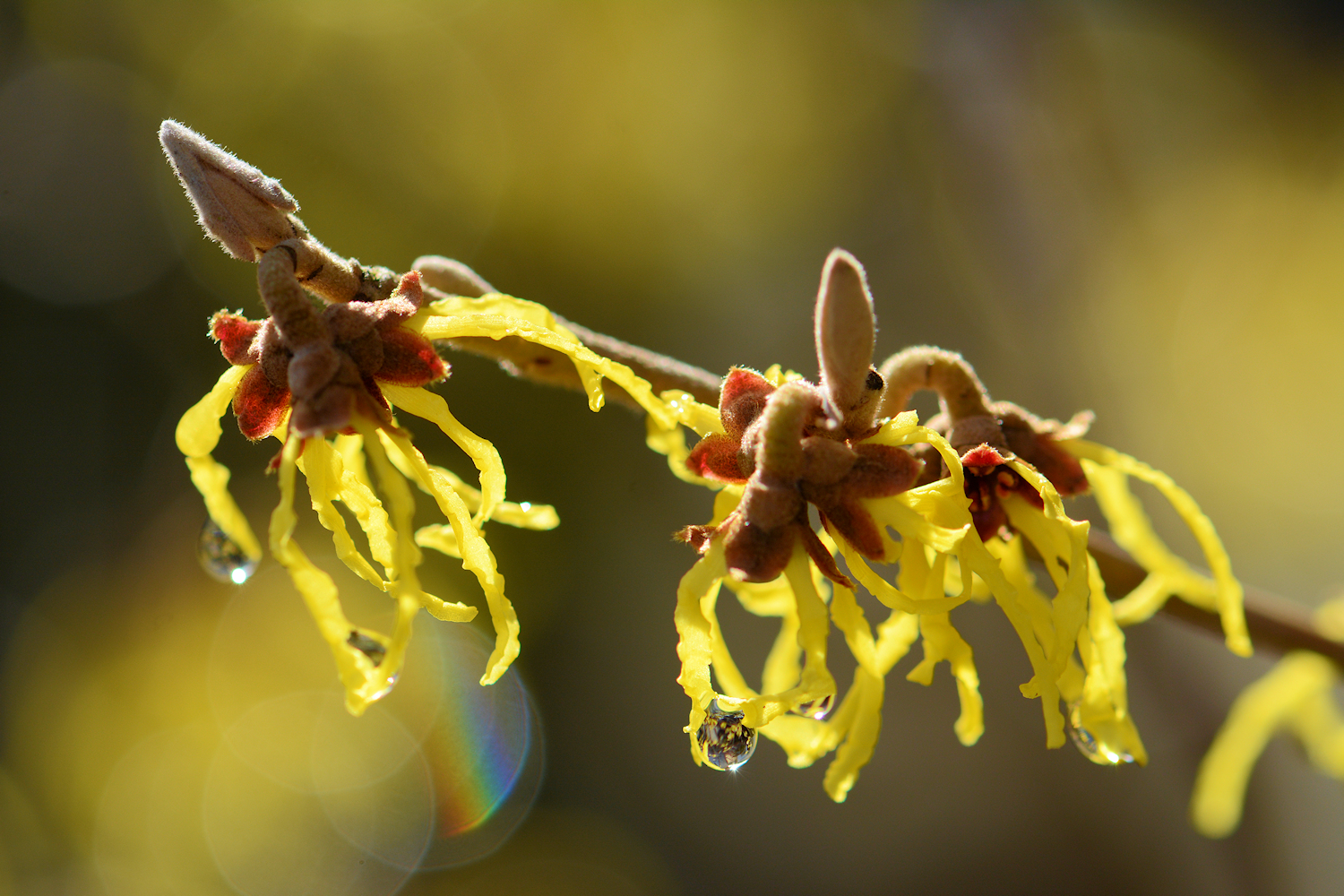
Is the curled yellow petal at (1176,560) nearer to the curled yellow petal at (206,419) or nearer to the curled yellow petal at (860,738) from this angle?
the curled yellow petal at (860,738)

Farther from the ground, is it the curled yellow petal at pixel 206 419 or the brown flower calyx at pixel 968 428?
the brown flower calyx at pixel 968 428

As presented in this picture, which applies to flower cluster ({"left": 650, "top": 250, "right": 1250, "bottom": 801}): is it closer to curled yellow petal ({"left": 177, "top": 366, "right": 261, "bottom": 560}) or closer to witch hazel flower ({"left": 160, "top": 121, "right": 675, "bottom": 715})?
witch hazel flower ({"left": 160, "top": 121, "right": 675, "bottom": 715})

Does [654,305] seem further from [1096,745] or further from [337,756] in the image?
[1096,745]

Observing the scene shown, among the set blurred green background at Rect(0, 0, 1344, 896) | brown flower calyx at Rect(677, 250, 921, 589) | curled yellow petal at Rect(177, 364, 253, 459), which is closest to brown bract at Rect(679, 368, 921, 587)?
brown flower calyx at Rect(677, 250, 921, 589)

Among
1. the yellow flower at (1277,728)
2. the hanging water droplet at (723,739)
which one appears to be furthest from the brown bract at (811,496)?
the yellow flower at (1277,728)

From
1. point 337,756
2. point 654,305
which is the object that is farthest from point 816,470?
point 654,305

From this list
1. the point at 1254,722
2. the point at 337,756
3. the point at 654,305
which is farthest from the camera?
the point at 654,305

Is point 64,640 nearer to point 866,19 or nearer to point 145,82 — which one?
point 145,82
